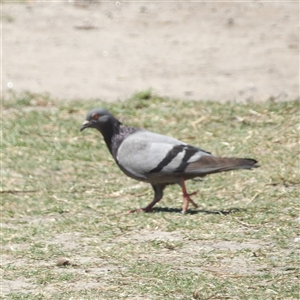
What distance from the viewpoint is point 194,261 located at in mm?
5961

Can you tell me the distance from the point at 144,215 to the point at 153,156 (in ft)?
1.46

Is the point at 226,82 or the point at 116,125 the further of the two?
the point at 226,82

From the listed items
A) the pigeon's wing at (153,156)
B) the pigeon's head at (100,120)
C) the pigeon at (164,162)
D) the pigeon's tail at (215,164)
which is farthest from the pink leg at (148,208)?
the pigeon's head at (100,120)

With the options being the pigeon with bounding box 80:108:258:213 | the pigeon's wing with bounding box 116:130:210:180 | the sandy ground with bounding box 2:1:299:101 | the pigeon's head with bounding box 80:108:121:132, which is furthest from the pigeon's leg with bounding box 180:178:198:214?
the sandy ground with bounding box 2:1:299:101

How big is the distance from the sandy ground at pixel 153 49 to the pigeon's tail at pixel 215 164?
3.93 metres

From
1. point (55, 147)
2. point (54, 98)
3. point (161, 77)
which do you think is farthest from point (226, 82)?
point (55, 147)

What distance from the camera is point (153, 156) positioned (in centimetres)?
726

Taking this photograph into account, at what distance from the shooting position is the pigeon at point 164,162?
23.6ft

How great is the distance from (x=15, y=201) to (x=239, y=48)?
20.2ft

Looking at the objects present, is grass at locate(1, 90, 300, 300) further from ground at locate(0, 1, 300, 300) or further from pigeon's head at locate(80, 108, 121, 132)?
pigeon's head at locate(80, 108, 121, 132)

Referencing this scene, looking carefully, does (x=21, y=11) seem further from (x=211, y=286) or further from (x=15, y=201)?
(x=211, y=286)

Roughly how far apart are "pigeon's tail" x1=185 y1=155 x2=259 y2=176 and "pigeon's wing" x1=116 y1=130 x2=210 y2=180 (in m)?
0.04

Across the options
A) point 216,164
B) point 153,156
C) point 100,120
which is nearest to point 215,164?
point 216,164

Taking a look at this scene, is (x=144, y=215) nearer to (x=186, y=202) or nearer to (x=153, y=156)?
(x=186, y=202)
